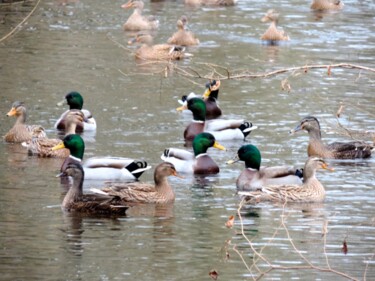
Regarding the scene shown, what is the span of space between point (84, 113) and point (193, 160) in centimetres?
249

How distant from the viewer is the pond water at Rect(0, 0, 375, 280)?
12.2m

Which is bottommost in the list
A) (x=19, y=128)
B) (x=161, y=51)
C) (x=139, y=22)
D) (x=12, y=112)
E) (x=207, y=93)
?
(x=19, y=128)

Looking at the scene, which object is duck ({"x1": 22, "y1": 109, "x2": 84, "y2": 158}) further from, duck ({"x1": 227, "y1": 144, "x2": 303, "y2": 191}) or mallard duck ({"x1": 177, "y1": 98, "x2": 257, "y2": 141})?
duck ({"x1": 227, "y1": 144, "x2": 303, "y2": 191})

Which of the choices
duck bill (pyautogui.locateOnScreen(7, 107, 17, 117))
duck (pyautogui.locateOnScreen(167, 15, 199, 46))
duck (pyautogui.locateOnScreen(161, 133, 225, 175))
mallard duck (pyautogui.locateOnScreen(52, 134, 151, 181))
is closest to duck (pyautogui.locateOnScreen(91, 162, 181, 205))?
mallard duck (pyautogui.locateOnScreen(52, 134, 151, 181))

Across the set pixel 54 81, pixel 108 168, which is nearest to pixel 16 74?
pixel 54 81

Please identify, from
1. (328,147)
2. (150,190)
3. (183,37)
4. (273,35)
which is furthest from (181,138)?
(273,35)

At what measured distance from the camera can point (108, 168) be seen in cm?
1588

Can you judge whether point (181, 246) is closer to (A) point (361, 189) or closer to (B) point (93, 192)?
(B) point (93, 192)

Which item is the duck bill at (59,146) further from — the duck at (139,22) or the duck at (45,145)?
the duck at (139,22)

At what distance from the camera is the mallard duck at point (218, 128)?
1836cm

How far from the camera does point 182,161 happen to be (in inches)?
653

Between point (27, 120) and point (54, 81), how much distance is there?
296 cm

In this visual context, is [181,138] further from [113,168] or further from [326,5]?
[326,5]

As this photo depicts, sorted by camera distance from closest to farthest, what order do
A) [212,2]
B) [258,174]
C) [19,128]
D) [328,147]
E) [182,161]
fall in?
[258,174], [182,161], [328,147], [19,128], [212,2]
